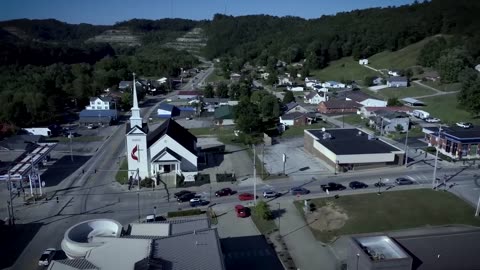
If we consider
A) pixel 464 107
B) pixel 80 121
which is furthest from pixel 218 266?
pixel 464 107

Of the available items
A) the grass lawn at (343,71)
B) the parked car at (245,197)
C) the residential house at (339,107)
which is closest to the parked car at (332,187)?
the parked car at (245,197)

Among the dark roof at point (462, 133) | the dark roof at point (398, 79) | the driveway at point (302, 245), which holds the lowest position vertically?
the driveway at point (302, 245)

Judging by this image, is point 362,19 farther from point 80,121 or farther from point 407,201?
point 407,201

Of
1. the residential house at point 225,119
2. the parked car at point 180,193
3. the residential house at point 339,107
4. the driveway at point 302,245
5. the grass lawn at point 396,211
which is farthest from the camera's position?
the residential house at point 339,107

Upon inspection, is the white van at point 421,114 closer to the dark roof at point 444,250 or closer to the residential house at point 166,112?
the residential house at point 166,112

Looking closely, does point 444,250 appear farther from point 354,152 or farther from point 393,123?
point 393,123

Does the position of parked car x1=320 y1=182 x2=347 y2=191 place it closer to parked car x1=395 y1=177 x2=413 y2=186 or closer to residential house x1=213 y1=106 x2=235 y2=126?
parked car x1=395 y1=177 x2=413 y2=186

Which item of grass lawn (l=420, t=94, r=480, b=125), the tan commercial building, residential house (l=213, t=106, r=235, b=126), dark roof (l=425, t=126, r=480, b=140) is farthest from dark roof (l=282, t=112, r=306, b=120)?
grass lawn (l=420, t=94, r=480, b=125)
